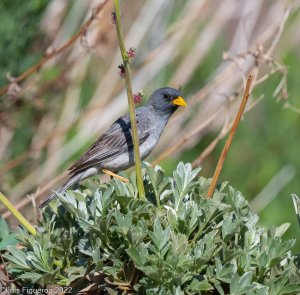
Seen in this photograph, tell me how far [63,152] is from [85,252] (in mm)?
3339

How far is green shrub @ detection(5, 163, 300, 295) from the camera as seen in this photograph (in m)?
2.05

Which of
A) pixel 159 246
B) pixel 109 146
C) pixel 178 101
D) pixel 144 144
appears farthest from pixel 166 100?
pixel 159 246

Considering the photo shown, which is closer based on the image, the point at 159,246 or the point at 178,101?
the point at 159,246

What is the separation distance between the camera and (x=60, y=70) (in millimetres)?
5285

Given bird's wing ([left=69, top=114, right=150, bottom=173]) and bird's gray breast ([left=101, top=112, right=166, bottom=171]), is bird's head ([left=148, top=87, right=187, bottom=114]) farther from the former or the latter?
bird's wing ([left=69, top=114, right=150, bottom=173])

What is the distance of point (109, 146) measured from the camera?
164 inches

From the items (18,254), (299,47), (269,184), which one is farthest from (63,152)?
(18,254)

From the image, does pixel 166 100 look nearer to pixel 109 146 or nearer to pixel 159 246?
pixel 109 146

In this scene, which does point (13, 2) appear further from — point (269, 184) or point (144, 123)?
point (269, 184)

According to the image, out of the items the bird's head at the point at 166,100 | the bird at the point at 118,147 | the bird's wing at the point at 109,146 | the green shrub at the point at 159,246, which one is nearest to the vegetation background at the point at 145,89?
the bird's head at the point at 166,100

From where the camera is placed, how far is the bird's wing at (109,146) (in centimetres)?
408

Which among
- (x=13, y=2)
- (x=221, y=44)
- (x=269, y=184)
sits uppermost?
(x=13, y=2)

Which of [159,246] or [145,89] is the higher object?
[145,89]

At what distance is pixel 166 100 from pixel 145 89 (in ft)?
3.72
